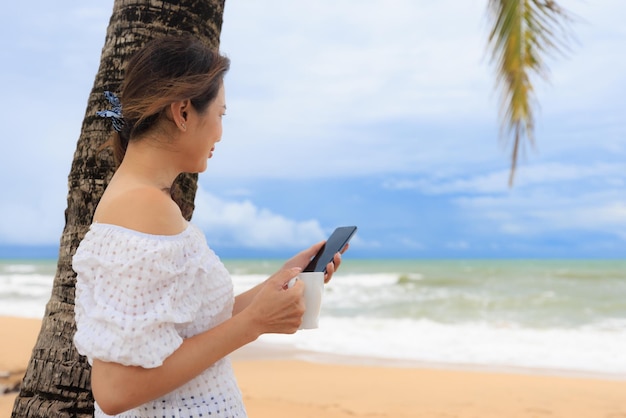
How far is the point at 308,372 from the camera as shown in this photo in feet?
25.1

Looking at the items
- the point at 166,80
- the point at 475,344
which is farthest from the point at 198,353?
the point at 475,344

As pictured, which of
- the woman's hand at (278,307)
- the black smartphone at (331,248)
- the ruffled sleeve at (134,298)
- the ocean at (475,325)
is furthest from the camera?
the ocean at (475,325)

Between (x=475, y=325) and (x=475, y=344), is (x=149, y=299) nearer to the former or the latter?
(x=475, y=344)

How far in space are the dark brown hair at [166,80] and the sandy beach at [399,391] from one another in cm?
434

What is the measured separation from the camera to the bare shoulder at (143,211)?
4.54 feet

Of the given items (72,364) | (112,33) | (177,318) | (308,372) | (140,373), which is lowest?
(308,372)

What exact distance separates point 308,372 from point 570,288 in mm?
15278

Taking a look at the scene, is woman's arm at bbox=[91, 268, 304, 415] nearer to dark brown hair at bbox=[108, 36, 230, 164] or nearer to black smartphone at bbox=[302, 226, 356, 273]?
black smartphone at bbox=[302, 226, 356, 273]

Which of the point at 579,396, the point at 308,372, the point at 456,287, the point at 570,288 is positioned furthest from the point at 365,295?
the point at 579,396

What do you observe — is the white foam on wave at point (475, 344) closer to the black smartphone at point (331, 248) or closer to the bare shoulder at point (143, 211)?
the black smartphone at point (331, 248)

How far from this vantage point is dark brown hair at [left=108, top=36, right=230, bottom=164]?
4.79ft

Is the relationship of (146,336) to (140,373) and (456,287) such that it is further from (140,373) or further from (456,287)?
(456,287)

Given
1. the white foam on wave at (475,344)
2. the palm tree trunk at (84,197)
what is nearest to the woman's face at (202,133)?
the palm tree trunk at (84,197)

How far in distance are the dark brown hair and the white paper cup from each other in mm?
473
